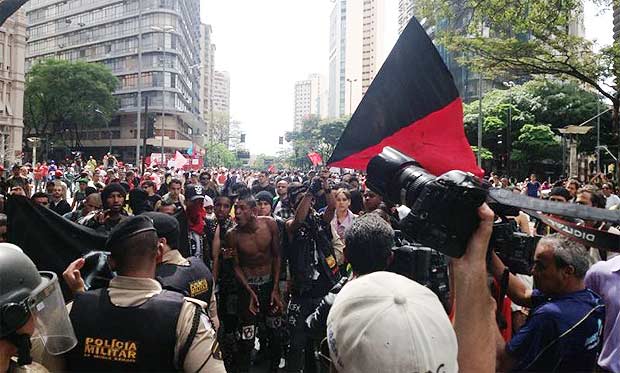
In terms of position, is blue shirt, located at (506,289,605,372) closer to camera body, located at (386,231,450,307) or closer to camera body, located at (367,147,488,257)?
camera body, located at (386,231,450,307)

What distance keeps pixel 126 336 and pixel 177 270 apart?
3.75 ft

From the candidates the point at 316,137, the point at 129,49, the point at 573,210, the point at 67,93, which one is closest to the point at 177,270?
the point at 573,210

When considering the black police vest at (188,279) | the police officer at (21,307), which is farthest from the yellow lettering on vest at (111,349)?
the black police vest at (188,279)

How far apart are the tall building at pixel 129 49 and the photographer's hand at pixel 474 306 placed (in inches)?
2326

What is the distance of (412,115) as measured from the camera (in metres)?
4.01

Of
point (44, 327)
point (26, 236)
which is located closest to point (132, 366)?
point (44, 327)

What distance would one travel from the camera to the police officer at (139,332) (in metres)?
2.23

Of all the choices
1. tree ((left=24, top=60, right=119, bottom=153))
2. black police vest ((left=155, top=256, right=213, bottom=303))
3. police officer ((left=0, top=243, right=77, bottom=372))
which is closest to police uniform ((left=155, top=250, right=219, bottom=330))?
black police vest ((left=155, top=256, right=213, bottom=303))

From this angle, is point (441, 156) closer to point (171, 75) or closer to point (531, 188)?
point (531, 188)

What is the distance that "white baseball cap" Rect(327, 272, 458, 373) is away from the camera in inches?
54.4

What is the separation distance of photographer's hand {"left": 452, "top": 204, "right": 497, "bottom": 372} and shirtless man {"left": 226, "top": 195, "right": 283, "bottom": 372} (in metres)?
3.57

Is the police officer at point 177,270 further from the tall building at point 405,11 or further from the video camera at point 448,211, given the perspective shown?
the tall building at point 405,11

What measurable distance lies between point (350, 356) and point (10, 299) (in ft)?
A: 3.72

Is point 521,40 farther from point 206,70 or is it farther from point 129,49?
point 206,70
